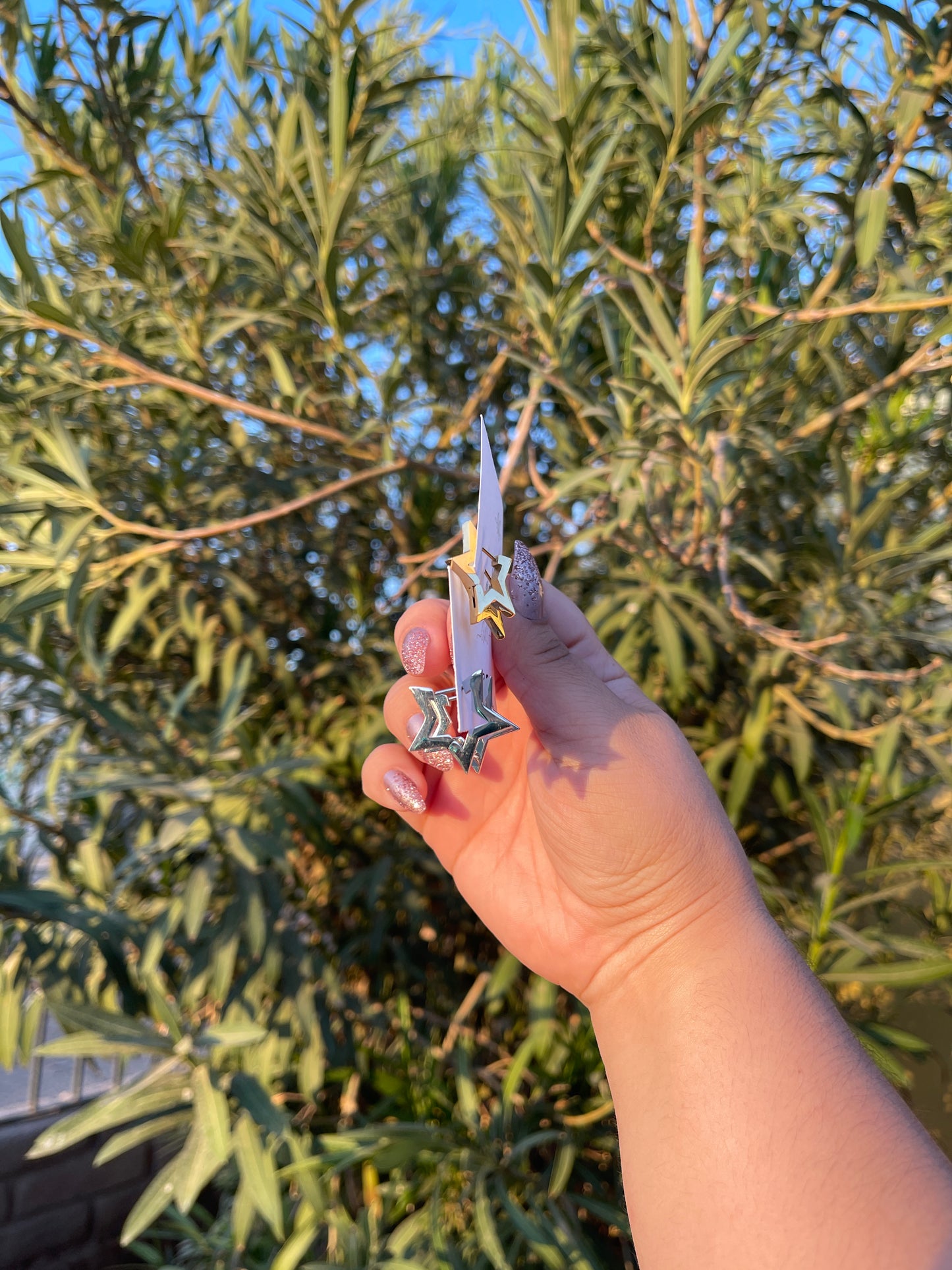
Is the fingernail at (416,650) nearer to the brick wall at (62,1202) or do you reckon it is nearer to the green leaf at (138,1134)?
the green leaf at (138,1134)

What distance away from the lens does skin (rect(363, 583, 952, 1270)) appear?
53 centimetres

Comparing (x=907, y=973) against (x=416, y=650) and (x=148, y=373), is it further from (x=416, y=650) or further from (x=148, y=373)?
(x=148, y=373)

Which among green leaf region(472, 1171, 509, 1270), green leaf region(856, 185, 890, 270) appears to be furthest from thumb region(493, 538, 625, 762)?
green leaf region(472, 1171, 509, 1270)

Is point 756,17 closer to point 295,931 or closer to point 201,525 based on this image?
point 201,525

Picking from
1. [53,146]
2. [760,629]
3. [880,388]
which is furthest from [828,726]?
[53,146]

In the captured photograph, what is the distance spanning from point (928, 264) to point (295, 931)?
5.01 feet

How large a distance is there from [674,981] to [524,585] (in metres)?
0.38

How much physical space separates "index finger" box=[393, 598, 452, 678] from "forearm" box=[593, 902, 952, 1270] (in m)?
0.34

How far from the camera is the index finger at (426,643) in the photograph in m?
0.60

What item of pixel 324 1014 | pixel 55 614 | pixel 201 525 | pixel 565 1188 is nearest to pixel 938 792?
pixel 565 1188

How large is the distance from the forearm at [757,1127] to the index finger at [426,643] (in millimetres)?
340

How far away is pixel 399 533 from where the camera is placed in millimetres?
1446

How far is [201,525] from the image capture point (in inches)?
55.1

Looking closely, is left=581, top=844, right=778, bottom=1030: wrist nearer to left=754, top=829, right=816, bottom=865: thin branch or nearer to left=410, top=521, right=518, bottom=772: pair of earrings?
left=410, top=521, right=518, bottom=772: pair of earrings
